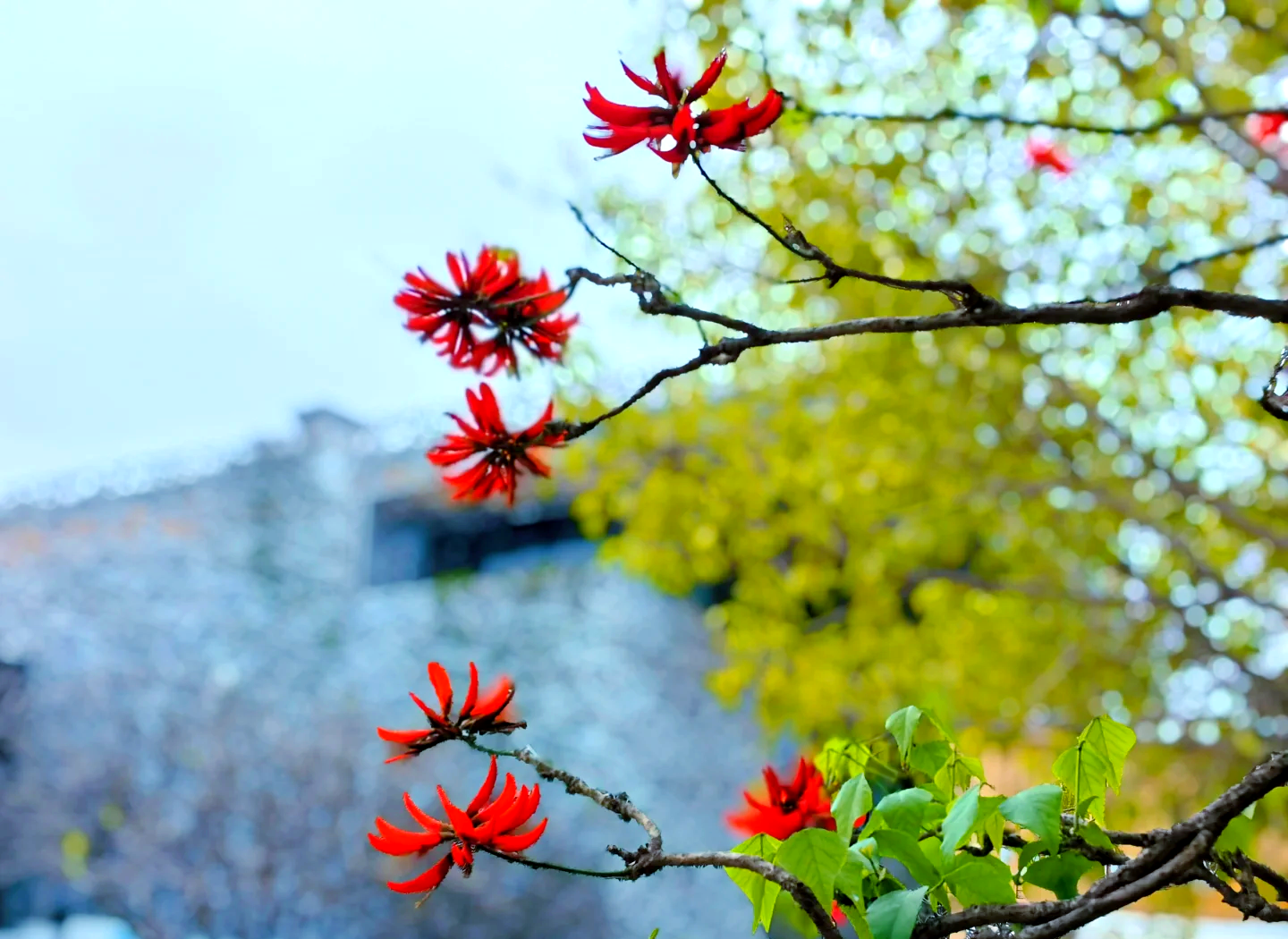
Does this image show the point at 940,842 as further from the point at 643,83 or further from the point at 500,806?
the point at 643,83

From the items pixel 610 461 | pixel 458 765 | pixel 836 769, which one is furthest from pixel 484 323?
pixel 458 765

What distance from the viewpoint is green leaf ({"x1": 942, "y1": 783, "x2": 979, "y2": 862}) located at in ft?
1.74

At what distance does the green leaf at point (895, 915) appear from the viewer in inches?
20.4

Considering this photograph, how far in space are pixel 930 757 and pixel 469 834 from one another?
266 mm

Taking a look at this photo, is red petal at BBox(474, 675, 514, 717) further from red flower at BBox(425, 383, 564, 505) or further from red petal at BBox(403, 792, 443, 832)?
red flower at BBox(425, 383, 564, 505)

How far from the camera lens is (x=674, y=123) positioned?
0.61 m

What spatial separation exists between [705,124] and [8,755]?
24.6 ft

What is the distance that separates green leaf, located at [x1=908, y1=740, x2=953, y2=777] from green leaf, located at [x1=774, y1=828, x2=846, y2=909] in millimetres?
180

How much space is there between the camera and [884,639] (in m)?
2.83

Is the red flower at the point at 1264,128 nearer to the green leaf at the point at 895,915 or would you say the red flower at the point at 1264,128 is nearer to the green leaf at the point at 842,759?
Answer: the green leaf at the point at 842,759

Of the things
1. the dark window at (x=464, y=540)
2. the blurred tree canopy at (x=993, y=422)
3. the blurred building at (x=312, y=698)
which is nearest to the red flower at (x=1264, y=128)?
the blurred tree canopy at (x=993, y=422)

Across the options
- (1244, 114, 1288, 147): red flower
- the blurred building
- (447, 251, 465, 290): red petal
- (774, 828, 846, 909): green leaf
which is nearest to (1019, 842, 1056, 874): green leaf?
(774, 828, 846, 909): green leaf

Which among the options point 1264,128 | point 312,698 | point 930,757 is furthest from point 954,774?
point 312,698

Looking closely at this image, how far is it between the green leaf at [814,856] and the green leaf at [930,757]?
18cm
